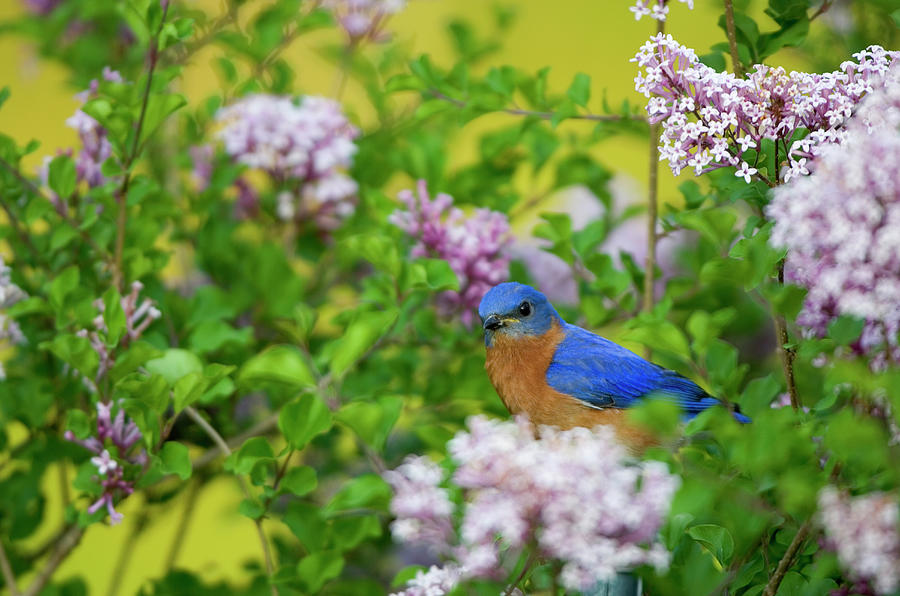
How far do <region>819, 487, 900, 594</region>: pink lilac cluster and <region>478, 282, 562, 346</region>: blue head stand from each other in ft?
1.69

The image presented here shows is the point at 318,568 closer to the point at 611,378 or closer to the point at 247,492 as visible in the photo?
the point at 247,492

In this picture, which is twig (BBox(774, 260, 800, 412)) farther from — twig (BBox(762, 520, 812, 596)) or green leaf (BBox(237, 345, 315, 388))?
green leaf (BBox(237, 345, 315, 388))

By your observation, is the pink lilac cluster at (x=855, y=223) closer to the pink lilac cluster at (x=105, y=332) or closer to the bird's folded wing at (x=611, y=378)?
the bird's folded wing at (x=611, y=378)

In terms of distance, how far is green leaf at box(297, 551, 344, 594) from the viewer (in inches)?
35.0

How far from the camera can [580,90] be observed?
1.06 meters

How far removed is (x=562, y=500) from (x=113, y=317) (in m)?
0.57

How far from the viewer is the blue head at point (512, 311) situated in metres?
1.00

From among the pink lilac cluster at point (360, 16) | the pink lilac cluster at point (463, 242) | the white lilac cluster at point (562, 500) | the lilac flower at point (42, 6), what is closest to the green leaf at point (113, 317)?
the pink lilac cluster at point (463, 242)

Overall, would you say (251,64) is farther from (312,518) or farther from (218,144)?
(312,518)

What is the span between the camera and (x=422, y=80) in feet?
3.73

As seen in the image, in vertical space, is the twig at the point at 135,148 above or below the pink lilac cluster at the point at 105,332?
above

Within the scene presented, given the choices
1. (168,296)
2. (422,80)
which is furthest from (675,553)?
(168,296)

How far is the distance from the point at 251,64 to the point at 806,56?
2.75 ft

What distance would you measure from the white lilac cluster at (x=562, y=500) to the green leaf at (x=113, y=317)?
0.49 m
